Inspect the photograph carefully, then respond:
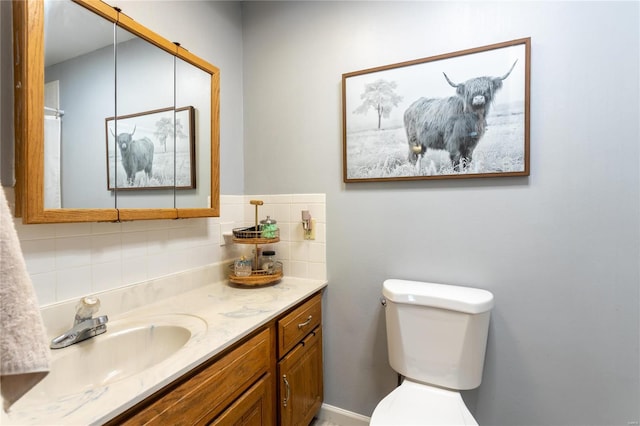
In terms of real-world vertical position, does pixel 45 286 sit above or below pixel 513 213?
below

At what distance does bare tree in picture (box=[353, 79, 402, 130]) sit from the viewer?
141cm

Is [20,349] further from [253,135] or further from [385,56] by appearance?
[385,56]

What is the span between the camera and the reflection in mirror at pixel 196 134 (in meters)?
1.32

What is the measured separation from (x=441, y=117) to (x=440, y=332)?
93 cm

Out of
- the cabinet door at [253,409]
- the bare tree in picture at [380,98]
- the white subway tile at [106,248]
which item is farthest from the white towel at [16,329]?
the bare tree in picture at [380,98]

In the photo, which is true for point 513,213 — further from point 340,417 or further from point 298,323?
point 340,417

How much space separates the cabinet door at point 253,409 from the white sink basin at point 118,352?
0.85 ft

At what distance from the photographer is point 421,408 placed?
42.3 inches

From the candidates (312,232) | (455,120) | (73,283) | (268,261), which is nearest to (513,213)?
(455,120)

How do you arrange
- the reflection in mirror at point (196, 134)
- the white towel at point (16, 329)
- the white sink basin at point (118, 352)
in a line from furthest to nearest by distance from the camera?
the reflection in mirror at point (196, 134) < the white sink basin at point (118, 352) < the white towel at point (16, 329)

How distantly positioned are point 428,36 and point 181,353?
1612 mm

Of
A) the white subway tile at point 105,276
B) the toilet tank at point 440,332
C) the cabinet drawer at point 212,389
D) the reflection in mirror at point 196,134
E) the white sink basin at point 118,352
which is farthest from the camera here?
the reflection in mirror at point 196,134

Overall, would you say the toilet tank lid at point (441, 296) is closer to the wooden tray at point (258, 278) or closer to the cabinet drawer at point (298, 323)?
the cabinet drawer at point (298, 323)

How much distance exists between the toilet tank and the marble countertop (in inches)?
17.9
